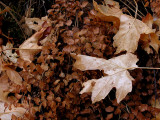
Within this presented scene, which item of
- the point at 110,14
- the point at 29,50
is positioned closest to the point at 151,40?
the point at 110,14

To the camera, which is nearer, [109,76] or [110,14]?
[109,76]

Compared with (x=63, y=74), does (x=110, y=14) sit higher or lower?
higher

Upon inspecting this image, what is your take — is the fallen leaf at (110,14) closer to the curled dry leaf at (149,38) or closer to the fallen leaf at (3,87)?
the curled dry leaf at (149,38)

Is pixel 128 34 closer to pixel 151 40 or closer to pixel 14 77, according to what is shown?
pixel 151 40

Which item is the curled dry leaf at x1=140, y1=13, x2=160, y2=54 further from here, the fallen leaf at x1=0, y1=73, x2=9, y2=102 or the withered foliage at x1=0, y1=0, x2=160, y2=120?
the fallen leaf at x1=0, y1=73, x2=9, y2=102

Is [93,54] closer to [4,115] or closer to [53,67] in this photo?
[53,67]
